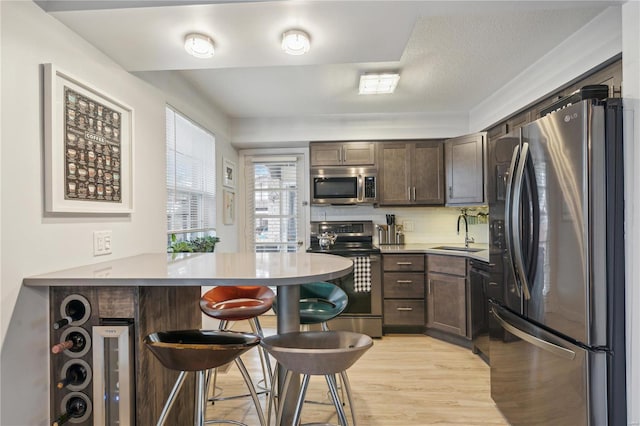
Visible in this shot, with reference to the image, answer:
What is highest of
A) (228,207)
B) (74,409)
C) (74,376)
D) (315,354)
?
(228,207)

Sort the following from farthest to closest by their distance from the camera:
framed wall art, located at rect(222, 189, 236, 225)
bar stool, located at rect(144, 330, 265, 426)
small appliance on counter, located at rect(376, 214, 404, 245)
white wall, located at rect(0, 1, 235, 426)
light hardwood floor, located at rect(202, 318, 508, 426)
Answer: small appliance on counter, located at rect(376, 214, 404, 245)
framed wall art, located at rect(222, 189, 236, 225)
light hardwood floor, located at rect(202, 318, 508, 426)
white wall, located at rect(0, 1, 235, 426)
bar stool, located at rect(144, 330, 265, 426)

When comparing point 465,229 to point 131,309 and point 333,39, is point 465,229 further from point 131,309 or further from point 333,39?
point 131,309

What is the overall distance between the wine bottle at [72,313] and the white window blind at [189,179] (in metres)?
1.21

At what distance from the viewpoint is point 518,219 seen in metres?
1.72

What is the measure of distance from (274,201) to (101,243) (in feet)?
8.56

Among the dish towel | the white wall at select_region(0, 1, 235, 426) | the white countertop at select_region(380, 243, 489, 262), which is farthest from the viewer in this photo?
the dish towel

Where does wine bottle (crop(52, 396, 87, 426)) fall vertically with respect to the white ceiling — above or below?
below

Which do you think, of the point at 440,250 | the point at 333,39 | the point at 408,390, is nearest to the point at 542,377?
the point at 408,390

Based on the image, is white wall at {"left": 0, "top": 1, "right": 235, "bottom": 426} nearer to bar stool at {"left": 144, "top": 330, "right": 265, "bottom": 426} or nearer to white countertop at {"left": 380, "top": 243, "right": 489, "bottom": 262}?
bar stool at {"left": 144, "top": 330, "right": 265, "bottom": 426}

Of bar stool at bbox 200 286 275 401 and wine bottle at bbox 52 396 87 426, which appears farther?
bar stool at bbox 200 286 275 401

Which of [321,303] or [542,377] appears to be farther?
[321,303]

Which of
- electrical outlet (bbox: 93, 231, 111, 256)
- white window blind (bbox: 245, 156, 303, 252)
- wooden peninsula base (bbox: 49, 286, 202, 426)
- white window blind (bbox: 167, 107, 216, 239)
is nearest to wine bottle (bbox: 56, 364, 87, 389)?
wooden peninsula base (bbox: 49, 286, 202, 426)

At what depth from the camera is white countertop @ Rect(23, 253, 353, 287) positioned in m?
1.31

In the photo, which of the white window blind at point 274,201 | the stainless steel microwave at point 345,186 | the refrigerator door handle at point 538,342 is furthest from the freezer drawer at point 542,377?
the white window blind at point 274,201
